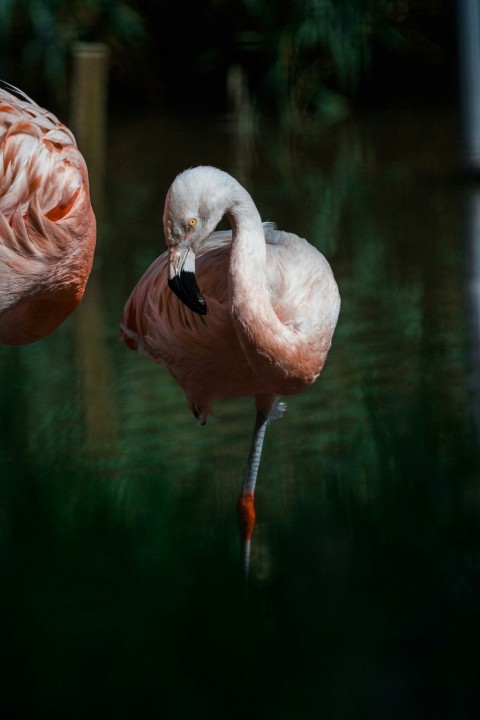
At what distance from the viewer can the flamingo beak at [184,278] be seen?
8.65 feet

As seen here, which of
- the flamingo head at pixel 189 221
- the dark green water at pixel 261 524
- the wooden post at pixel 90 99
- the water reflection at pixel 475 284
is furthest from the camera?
the wooden post at pixel 90 99

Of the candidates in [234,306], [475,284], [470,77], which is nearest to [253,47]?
[470,77]

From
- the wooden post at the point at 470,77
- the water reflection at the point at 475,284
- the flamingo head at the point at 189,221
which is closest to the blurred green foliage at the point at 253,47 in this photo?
the wooden post at the point at 470,77

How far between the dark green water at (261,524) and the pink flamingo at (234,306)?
0.23 metres

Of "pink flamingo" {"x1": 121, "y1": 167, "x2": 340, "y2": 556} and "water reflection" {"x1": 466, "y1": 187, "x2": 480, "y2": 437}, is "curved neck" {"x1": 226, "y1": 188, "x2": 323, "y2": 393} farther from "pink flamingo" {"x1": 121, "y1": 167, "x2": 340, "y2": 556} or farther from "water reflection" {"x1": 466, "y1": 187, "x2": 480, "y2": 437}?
"water reflection" {"x1": 466, "y1": 187, "x2": 480, "y2": 437}

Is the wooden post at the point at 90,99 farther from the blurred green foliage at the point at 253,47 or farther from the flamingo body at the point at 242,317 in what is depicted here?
the blurred green foliage at the point at 253,47

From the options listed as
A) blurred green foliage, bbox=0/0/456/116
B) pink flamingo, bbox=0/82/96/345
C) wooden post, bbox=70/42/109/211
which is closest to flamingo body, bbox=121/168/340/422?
pink flamingo, bbox=0/82/96/345

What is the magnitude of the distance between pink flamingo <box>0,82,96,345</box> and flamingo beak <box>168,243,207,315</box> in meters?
0.56

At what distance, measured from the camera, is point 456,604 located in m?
2.53

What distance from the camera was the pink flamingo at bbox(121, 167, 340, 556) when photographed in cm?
264

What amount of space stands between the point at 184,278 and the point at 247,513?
2.29 ft

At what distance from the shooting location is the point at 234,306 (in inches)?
107

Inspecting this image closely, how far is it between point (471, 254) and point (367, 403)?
1.27m

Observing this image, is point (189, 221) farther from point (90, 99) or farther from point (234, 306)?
point (90, 99)
